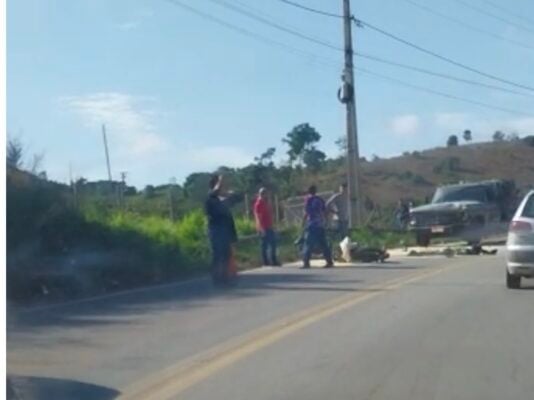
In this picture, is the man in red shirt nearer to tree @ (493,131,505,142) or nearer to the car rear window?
the car rear window

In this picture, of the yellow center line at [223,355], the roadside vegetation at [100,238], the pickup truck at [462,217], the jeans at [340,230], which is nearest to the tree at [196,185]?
the roadside vegetation at [100,238]

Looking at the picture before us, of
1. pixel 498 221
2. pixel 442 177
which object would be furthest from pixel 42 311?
pixel 442 177

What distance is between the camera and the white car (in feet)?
66.3

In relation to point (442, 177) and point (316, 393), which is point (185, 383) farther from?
point (442, 177)

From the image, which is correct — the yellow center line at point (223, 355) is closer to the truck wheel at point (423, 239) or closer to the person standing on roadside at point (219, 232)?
the person standing on roadside at point (219, 232)

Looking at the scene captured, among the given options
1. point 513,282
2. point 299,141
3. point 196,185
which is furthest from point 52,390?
point 299,141

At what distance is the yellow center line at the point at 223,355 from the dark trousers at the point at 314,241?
285 inches

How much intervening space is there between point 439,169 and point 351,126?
40.6 m

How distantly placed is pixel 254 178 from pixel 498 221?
13.9 m

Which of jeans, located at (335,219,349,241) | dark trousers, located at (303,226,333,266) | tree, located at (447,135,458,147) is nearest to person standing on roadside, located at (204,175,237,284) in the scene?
dark trousers, located at (303,226,333,266)

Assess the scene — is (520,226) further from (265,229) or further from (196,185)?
(196,185)

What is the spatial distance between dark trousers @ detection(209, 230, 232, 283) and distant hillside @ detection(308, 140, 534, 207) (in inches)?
2026

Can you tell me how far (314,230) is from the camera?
Answer: 27484 mm

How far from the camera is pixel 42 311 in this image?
1816cm
